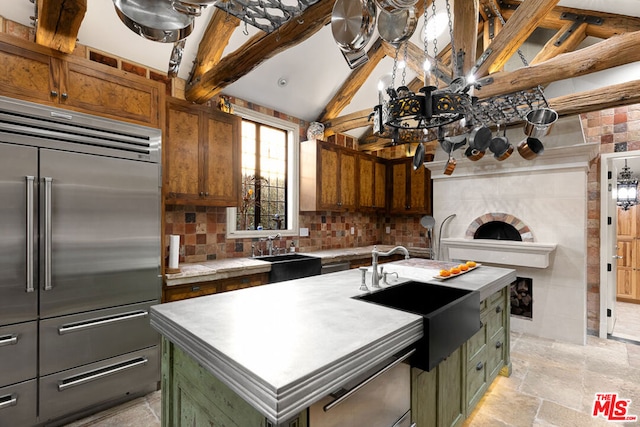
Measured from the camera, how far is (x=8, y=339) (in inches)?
73.3

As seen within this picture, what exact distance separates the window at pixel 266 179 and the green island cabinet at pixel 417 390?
2.26 m

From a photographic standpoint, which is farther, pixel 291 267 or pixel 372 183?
pixel 372 183

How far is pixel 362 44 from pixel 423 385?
67.4 inches

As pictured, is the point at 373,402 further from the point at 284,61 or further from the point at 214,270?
the point at 284,61

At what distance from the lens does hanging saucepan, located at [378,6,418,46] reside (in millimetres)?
1498

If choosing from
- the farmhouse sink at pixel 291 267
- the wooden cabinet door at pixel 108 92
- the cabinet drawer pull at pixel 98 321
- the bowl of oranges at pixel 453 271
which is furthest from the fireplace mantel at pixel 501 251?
the wooden cabinet door at pixel 108 92

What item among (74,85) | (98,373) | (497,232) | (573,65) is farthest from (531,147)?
(98,373)

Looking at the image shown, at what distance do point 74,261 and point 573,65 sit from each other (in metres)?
4.15

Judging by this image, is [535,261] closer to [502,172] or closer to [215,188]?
[502,172]

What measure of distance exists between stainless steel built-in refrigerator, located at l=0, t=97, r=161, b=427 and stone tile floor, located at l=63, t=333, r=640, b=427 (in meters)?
0.21

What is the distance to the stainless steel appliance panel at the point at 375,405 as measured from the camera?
101 centimetres

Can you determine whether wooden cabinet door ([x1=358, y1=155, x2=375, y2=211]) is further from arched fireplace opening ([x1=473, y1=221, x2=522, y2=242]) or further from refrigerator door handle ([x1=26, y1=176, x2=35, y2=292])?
refrigerator door handle ([x1=26, y1=176, x2=35, y2=292])

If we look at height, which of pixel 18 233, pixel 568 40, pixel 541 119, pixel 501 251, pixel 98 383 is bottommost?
pixel 98 383

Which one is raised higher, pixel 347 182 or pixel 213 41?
pixel 213 41
